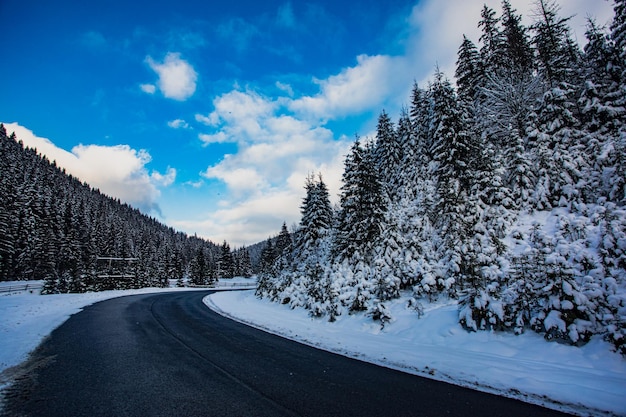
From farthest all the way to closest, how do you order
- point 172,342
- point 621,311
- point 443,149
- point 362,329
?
point 443,149
point 362,329
point 172,342
point 621,311

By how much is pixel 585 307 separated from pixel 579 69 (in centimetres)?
2973

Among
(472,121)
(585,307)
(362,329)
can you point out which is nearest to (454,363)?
(585,307)

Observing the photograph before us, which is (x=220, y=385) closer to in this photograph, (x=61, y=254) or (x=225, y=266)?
(x=61, y=254)

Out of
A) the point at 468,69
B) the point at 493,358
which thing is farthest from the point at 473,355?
the point at 468,69

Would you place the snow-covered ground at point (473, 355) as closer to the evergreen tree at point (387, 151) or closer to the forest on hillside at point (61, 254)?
the evergreen tree at point (387, 151)

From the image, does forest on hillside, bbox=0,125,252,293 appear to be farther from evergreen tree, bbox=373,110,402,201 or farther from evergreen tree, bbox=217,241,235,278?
evergreen tree, bbox=373,110,402,201

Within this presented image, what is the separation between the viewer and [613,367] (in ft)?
18.9

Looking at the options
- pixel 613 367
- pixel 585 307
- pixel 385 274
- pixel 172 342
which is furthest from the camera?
pixel 385 274

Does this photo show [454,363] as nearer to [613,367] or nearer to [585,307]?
[613,367]

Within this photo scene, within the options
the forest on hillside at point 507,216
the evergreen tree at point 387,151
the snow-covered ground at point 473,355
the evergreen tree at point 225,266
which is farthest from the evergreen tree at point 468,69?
the evergreen tree at point 225,266

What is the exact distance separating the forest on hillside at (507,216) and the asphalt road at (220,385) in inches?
162

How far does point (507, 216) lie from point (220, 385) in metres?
17.7

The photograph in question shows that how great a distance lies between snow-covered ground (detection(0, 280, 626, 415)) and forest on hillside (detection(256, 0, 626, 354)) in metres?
0.48

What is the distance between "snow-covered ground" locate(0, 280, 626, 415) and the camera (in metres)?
4.72
